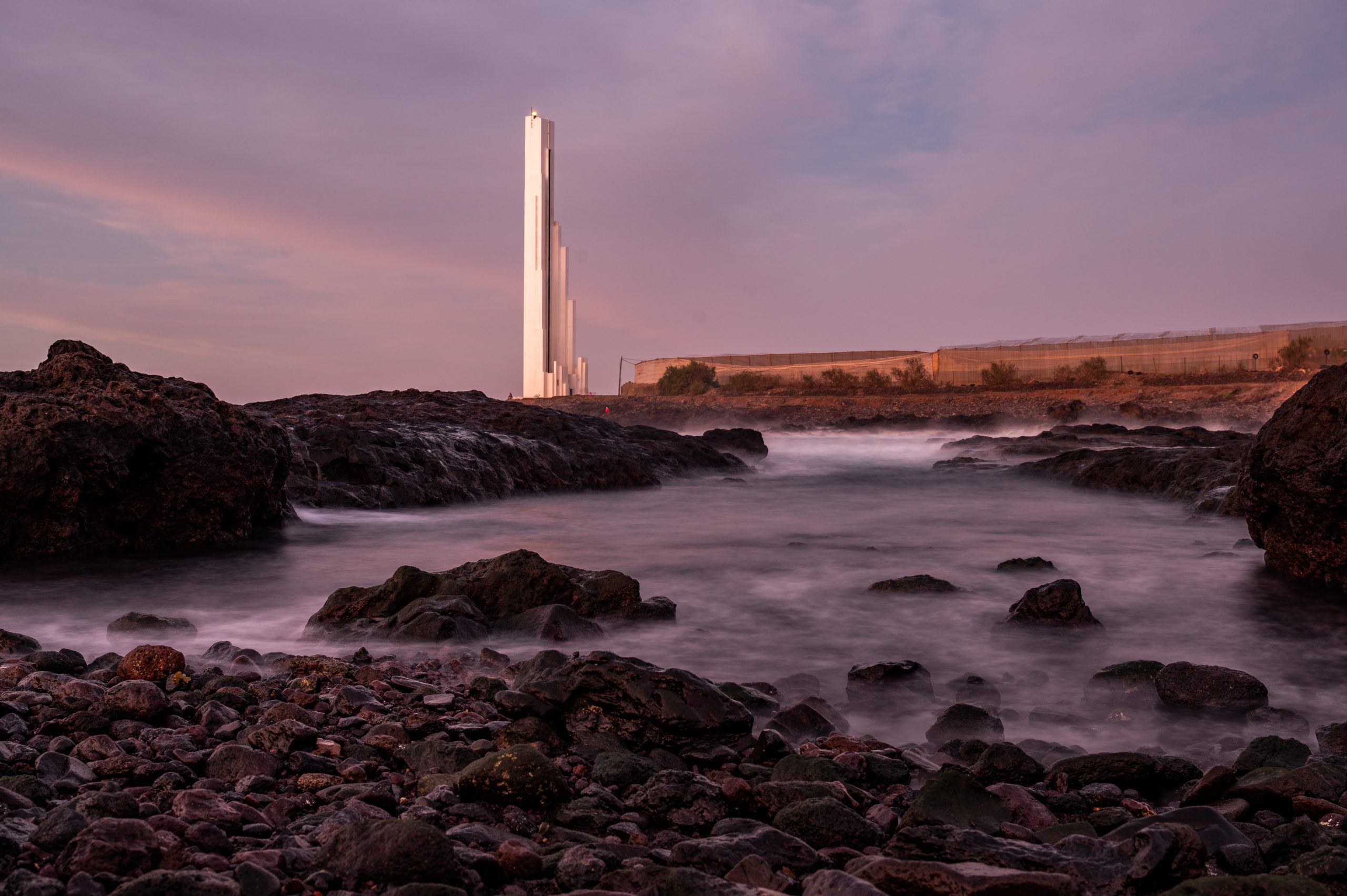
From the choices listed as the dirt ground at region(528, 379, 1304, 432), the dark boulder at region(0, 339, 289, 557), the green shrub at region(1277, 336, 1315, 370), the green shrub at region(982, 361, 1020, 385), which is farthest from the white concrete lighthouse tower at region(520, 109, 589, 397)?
the dark boulder at region(0, 339, 289, 557)

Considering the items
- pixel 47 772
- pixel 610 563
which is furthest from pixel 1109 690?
pixel 610 563

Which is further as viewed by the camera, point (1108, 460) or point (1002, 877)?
point (1108, 460)

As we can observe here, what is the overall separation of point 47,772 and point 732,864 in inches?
81.8

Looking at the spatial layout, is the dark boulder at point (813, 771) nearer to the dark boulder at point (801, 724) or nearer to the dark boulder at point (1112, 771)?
the dark boulder at point (801, 724)

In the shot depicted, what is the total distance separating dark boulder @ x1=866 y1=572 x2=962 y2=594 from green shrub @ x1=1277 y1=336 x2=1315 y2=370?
40.8 metres

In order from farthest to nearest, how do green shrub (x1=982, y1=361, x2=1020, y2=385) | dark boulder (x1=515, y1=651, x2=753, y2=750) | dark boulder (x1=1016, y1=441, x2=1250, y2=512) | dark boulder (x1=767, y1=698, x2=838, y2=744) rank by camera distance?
green shrub (x1=982, y1=361, x2=1020, y2=385) < dark boulder (x1=1016, y1=441, x2=1250, y2=512) < dark boulder (x1=767, y1=698, x2=838, y2=744) < dark boulder (x1=515, y1=651, x2=753, y2=750)

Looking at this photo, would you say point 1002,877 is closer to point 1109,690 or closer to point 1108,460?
point 1109,690

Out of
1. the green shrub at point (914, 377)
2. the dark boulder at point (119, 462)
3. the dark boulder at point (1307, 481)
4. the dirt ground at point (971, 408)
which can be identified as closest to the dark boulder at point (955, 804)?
the dark boulder at point (1307, 481)

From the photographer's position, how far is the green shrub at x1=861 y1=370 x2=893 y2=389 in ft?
149

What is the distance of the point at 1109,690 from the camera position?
429 centimetres

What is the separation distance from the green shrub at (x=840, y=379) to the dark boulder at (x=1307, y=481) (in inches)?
1551

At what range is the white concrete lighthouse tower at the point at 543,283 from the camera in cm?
4925

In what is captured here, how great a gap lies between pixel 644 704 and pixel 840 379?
4626cm

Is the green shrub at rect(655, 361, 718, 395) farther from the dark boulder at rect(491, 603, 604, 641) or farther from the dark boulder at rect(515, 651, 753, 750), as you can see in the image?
the dark boulder at rect(515, 651, 753, 750)
